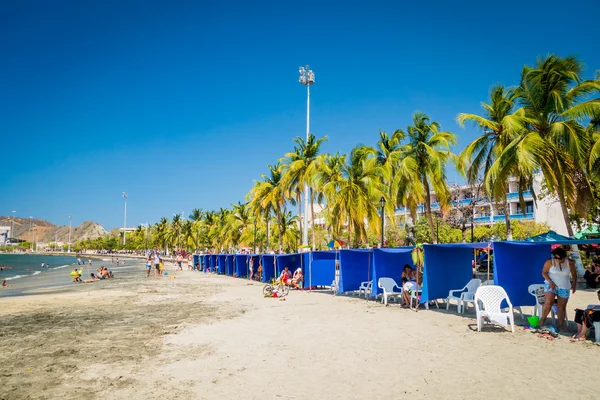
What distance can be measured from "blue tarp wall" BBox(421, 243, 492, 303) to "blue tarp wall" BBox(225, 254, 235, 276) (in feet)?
85.2

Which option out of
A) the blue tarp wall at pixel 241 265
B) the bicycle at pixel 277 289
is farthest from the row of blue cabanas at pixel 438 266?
the blue tarp wall at pixel 241 265

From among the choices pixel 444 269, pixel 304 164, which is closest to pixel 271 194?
pixel 304 164

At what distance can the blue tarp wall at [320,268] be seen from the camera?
21641 millimetres

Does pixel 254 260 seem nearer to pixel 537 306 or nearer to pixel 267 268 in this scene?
pixel 267 268

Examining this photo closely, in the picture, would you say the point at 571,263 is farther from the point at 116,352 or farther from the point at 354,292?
the point at 354,292

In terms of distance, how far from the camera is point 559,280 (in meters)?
9.29

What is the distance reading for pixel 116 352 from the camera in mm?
8211

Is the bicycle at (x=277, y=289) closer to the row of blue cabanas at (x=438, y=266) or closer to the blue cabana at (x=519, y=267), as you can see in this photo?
the row of blue cabanas at (x=438, y=266)

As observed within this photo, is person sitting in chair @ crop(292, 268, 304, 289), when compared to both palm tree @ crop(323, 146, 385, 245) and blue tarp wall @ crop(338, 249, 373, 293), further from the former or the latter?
palm tree @ crop(323, 146, 385, 245)

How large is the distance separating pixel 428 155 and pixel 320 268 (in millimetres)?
9862

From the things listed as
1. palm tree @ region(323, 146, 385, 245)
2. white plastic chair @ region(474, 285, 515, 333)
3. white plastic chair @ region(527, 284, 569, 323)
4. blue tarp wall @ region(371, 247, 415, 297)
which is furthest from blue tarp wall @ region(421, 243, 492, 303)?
palm tree @ region(323, 146, 385, 245)

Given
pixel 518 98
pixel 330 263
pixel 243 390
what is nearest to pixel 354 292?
pixel 330 263

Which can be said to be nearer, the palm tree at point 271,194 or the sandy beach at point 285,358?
the sandy beach at point 285,358

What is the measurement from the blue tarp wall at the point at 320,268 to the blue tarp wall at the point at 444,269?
302 inches
